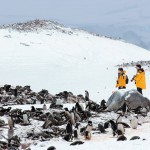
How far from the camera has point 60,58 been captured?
4841cm

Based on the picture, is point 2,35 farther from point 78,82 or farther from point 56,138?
point 56,138

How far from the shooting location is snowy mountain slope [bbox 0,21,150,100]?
32341 millimetres

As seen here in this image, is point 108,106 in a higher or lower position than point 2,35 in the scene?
lower

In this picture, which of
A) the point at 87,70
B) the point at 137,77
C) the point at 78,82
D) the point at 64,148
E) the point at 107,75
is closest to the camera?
the point at 64,148

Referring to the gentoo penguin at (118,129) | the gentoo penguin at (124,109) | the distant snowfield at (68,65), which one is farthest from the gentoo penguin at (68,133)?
the gentoo penguin at (124,109)

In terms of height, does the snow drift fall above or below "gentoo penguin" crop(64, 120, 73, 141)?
above

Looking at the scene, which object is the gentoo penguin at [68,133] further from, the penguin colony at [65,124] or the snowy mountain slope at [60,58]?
the snowy mountain slope at [60,58]

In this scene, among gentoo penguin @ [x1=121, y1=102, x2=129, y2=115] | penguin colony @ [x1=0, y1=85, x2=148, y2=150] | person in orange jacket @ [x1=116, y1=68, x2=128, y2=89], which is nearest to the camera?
penguin colony @ [x1=0, y1=85, x2=148, y2=150]

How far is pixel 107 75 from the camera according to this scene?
35.2m

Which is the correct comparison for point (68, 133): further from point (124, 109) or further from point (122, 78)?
point (122, 78)

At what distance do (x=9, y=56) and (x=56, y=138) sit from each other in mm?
33742

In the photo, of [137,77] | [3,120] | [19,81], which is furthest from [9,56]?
[3,120]

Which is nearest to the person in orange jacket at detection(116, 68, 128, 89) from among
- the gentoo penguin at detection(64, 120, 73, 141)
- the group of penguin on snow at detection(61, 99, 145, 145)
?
the group of penguin on snow at detection(61, 99, 145, 145)

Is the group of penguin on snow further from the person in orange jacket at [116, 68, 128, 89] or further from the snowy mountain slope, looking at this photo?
the snowy mountain slope
